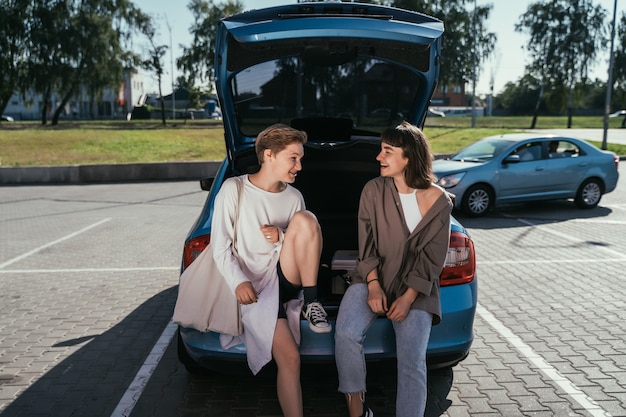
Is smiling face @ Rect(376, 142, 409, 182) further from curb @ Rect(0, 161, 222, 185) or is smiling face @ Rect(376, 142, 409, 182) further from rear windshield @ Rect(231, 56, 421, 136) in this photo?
curb @ Rect(0, 161, 222, 185)

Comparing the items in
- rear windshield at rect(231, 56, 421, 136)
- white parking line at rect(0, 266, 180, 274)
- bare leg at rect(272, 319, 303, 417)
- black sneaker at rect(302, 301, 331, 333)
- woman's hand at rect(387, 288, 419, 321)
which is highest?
rear windshield at rect(231, 56, 421, 136)

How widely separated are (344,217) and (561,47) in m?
55.4

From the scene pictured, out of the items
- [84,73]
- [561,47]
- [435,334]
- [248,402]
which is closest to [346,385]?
[435,334]

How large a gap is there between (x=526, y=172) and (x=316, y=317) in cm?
886

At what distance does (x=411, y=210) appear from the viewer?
335cm

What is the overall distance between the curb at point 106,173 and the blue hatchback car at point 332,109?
526 inches

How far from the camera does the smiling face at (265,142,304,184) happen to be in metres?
3.35

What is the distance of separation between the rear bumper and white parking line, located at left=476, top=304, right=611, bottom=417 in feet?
2.70

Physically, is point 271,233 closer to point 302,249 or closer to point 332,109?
point 302,249

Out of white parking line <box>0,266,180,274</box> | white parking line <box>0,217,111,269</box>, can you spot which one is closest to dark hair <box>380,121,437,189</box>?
white parking line <box>0,266,180,274</box>

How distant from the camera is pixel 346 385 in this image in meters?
3.11

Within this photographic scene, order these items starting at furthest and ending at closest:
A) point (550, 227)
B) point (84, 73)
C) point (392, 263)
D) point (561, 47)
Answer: point (561, 47) < point (84, 73) < point (550, 227) < point (392, 263)

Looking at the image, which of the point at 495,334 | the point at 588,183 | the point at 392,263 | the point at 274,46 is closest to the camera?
the point at 392,263

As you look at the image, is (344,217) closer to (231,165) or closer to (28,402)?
(231,165)
